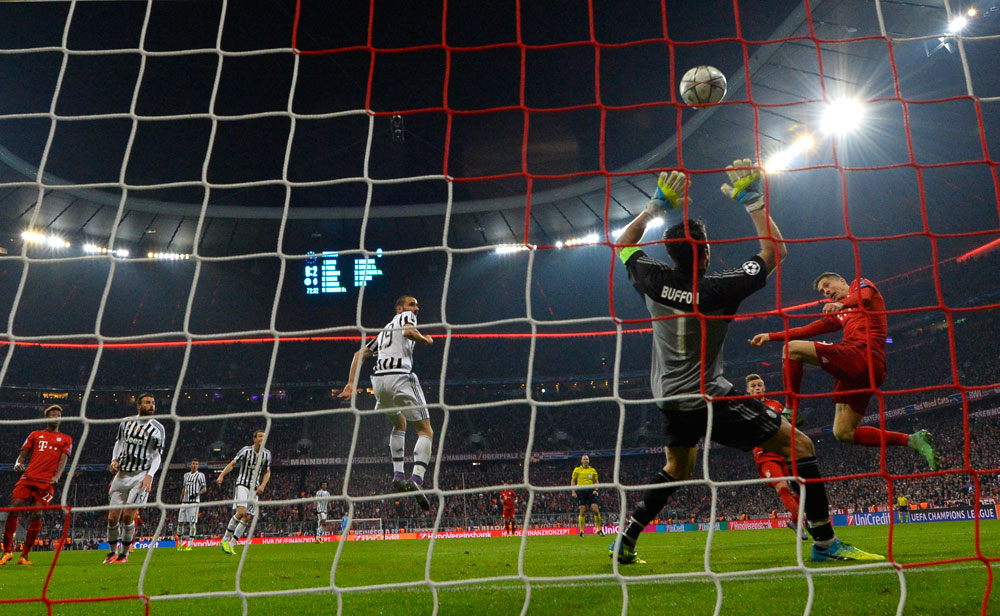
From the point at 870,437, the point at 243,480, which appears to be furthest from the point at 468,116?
the point at 870,437

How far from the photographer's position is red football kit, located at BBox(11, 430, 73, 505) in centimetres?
767

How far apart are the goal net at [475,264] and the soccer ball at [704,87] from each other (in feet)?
0.53

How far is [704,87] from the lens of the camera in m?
5.43

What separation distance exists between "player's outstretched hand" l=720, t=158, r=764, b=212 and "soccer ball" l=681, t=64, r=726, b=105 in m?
1.69

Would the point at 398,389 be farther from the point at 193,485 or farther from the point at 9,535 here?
the point at 193,485

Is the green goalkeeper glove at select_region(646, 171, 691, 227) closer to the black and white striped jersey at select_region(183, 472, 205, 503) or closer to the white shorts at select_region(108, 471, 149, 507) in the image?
the white shorts at select_region(108, 471, 149, 507)

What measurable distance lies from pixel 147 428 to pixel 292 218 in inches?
633

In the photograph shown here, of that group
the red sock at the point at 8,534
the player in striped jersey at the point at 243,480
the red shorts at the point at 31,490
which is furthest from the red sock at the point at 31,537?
the player in striped jersey at the point at 243,480

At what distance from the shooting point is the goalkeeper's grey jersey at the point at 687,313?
415 centimetres

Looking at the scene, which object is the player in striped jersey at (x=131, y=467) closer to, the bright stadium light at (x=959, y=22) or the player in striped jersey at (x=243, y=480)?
the player in striped jersey at (x=243, y=480)

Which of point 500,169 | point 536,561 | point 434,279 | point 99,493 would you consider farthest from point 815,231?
point 99,493

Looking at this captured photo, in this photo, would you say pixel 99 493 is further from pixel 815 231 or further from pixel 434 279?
pixel 815 231

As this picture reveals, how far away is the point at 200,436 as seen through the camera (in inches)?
1149

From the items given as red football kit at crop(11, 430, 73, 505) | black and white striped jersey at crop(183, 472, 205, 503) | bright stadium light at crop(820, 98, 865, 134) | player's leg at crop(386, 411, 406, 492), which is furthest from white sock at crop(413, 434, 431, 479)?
bright stadium light at crop(820, 98, 865, 134)
